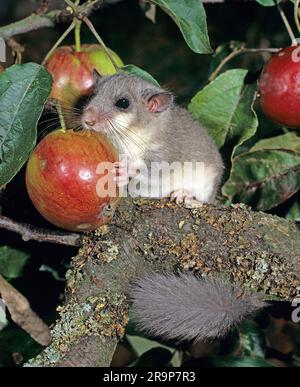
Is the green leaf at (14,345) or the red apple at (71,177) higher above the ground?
the red apple at (71,177)

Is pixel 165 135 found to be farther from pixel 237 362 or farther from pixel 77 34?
pixel 237 362

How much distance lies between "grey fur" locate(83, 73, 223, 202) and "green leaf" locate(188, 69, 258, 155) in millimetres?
152

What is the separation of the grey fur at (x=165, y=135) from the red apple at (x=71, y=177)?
0.70 m

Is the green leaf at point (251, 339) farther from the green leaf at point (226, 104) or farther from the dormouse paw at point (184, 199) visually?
the green leaf at point (226, 104)

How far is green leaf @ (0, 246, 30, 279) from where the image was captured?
2219 millimetres

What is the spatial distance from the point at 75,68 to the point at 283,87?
0.58m

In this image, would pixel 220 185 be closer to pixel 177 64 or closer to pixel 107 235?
pixel 107 235

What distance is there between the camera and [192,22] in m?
1.96

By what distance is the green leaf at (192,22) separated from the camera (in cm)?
195

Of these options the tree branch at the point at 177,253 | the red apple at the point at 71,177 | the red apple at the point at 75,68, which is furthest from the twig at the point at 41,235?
the red apple at the point at 75,68

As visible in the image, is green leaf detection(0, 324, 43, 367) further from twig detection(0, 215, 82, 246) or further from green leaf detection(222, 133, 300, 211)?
green leaf detection(222, 133, 300, 211)

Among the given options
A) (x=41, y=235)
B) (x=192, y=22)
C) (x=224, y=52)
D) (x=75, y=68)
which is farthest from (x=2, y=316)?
(x=224, y=52)
